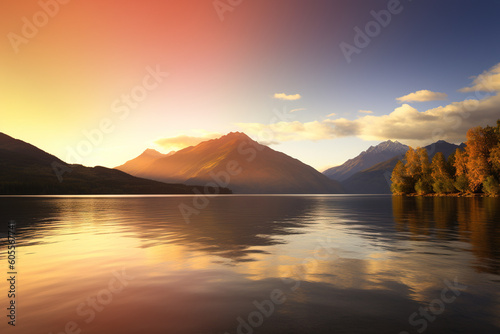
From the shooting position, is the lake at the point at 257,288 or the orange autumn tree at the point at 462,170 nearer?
the lake at the point at 257,288

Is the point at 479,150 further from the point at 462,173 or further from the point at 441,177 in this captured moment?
the point at 441,177

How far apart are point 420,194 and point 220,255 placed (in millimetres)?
190221

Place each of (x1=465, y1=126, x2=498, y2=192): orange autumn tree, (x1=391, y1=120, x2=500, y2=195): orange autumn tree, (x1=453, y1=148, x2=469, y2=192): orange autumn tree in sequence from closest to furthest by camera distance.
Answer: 1. (x1=391, y1=120, x2=500, y2=195): orange autumn tree
2. (x1=465, y1=126, x2=498, y2=192): orange autumn tree
3. (x1=453, y1=148, x2=469, y2=192): orange autumn tree

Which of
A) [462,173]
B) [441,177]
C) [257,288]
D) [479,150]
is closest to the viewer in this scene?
[257,288]

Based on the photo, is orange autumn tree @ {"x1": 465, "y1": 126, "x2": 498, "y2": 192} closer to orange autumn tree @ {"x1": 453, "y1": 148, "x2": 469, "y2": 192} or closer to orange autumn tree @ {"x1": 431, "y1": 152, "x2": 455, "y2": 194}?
orange autumn tree @ {"x1": 453, "y1": 148, "x2": 469, "y2": 192}

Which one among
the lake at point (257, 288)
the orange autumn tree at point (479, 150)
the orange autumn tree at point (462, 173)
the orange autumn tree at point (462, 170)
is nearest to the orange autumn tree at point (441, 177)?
the orange autumn tree at point (462, 170)

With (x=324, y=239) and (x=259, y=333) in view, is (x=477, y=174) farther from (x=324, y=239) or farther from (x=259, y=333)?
(x=259, y=333)

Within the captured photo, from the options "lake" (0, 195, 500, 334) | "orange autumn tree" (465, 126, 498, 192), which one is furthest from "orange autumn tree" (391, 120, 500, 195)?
"lake" (0, 195, 500, 334)

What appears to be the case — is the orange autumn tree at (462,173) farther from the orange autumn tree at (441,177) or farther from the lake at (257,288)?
the lake at (257,288)

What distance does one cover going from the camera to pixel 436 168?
165 metres

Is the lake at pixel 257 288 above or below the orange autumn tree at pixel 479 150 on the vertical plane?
below

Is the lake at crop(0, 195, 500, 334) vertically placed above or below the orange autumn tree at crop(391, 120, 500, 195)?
below

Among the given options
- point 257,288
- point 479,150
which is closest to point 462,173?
point 479,150

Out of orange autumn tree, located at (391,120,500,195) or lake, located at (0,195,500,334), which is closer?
lake, located at (0,195,500,334)
